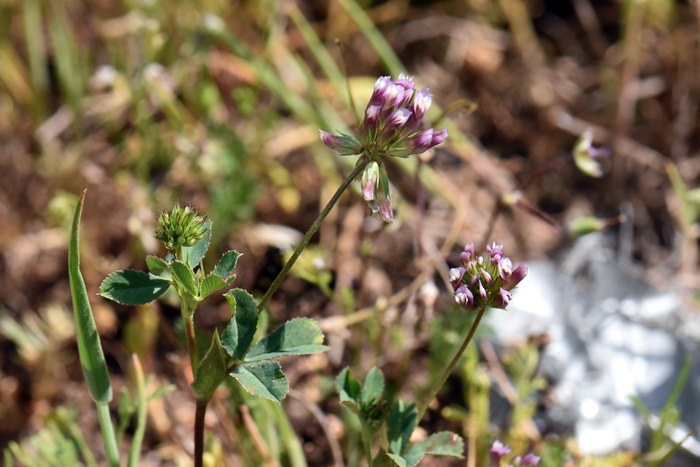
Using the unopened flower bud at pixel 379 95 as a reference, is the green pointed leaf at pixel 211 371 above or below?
below

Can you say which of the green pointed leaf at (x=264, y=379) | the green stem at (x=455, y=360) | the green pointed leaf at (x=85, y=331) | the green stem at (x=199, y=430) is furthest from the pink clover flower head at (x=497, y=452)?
the green pointed leaf at (x=85, y=331)

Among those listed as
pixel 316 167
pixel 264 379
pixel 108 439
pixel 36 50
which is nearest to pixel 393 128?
pixel 264 379

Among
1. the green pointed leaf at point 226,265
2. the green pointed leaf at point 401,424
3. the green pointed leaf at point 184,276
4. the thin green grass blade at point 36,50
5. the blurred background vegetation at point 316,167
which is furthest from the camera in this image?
the thin green grass blade at point 36,50

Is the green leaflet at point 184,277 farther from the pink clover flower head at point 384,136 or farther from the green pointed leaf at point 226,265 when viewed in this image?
the pink clover flower head at point 384,136

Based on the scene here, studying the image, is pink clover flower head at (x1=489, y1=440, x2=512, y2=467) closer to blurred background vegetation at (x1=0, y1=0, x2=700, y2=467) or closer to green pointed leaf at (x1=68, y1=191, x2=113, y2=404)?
blurred background vegetation at (x1=0, y1=0, x2=700, y2=467)

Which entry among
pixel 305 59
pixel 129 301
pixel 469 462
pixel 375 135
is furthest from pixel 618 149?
pixel 129 301

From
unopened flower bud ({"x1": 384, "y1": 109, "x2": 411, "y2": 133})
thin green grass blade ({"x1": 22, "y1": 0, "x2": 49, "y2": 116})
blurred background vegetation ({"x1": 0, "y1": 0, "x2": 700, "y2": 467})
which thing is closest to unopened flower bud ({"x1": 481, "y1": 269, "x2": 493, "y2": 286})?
unopened flower bud ({"x1": 384, "y1": 109, "x2": 411, "y2": 133})
